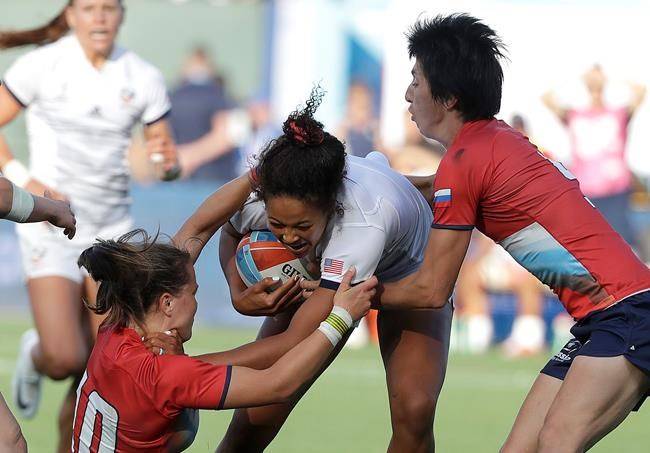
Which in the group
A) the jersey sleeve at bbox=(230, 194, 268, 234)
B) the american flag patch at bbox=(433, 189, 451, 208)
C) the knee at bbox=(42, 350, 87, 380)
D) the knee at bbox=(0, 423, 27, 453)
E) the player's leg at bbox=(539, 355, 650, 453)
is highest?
the american flag patch at bbox=(433, 189, 451, 208)

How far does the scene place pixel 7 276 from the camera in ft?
47.1

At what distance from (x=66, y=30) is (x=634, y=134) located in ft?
24.4

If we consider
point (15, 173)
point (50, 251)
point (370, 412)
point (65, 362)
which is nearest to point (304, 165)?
point (65, 362)

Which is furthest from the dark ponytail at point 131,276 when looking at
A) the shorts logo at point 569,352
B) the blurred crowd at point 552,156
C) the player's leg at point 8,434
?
the blurred crowd at point 552,156

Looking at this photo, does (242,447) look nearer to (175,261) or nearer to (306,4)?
(175,261)

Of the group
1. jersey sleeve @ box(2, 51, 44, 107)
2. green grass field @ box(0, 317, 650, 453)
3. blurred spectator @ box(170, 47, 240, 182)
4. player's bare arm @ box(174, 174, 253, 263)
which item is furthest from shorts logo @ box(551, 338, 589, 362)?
blurred spectator @ box(170, 47, 240, 182)

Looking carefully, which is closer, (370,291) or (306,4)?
(370,291)

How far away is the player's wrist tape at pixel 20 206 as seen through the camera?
4.88 meters

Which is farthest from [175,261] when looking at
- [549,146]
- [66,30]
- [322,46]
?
[322,46]

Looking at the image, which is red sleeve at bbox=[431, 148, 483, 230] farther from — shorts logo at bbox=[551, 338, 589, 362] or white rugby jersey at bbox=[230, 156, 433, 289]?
shorts logo at bbox=[551, 338, 589, 362]

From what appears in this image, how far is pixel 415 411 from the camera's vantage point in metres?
5.45

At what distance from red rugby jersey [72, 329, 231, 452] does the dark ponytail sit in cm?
8

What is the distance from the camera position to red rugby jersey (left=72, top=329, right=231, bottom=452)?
445 centimetres

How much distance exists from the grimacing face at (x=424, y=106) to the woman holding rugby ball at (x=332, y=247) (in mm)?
289
